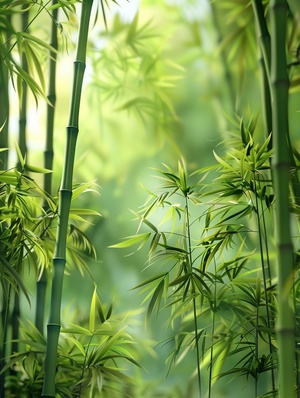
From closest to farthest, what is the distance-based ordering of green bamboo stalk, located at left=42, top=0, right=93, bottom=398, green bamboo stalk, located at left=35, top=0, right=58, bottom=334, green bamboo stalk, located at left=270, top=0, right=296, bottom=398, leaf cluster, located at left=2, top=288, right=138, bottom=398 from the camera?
green bamboo stalk, located at left=270, top=0, right=296, bottom=398 → green bamboo stalk, located at left=42, top=0, right=93, bottom=398 → leaf cluster, located at left=2, top=288, right=138, bottom=398 → green bamboo stalk, located at left=35, top=0, right=58, bottom=334

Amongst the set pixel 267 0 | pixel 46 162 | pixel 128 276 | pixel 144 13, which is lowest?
pixel 128 276

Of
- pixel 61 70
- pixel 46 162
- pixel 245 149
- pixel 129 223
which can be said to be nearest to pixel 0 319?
pixel 46 162

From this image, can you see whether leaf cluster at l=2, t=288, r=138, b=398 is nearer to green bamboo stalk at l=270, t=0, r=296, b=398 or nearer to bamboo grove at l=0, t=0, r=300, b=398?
bamboo grove at l=0, t=0, r=300, b=398

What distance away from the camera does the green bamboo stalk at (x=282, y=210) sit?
1.26 m

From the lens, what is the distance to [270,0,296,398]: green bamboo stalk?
1262 mm

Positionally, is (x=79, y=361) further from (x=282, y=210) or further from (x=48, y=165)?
(x=282, y=210)

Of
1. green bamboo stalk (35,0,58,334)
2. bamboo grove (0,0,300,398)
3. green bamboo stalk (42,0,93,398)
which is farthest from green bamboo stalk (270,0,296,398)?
green bamboo stalk (35,0,58,334)

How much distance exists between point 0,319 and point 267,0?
1.33 meters

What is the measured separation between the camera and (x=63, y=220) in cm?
167

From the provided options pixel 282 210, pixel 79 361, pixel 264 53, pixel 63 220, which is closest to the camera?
pixel 282 210

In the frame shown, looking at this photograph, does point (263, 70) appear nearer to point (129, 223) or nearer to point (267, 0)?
point (267, 0)

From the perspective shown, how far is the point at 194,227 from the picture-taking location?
3498 millimetres

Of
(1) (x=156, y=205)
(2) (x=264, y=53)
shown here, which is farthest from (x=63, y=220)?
(2) (x=264, y=53)

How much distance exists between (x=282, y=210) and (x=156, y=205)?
657 millimetres
